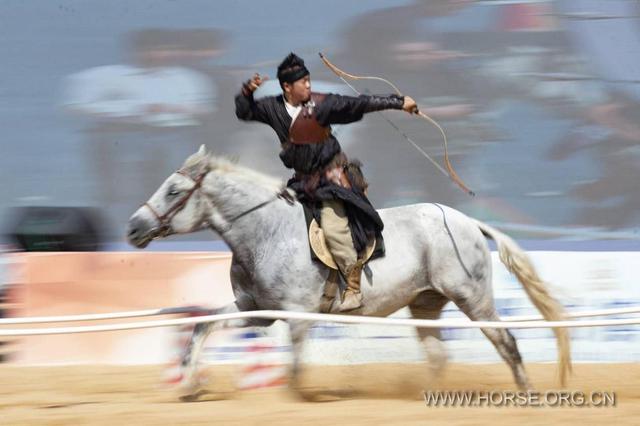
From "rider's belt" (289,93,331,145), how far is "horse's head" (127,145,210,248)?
55cm

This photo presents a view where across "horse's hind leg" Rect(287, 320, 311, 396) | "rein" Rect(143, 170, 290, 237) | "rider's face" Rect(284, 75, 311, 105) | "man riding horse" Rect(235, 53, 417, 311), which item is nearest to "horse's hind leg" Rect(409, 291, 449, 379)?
"man riding horse" Rect(235, 53, 417, 311)

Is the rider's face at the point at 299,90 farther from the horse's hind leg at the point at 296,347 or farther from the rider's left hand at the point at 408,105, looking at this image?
the horse's hind leg at the point at 296,347

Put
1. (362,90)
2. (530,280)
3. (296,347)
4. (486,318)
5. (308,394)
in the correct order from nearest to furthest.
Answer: (296,347), (308,394), (486,318), (530,280), (362,90)

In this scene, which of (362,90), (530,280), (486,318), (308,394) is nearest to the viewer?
(308,394)

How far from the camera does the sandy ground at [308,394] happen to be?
5.09m

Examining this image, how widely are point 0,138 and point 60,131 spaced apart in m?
0.65

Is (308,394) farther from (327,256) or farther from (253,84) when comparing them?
(253,84)

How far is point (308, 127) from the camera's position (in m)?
5.83

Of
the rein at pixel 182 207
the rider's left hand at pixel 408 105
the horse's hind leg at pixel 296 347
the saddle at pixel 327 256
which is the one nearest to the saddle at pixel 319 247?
the saddle at pixel 327 256

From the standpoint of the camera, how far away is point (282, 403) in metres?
5.68

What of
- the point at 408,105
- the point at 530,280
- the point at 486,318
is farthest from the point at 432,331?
the point at 408,105

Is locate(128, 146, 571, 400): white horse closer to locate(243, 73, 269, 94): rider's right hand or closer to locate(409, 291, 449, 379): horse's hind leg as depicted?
locate(409, 291, 449, 379): horse's hind leg

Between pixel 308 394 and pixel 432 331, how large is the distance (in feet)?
3.33

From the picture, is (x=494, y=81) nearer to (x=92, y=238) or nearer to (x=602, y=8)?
(x=602, y=8)
